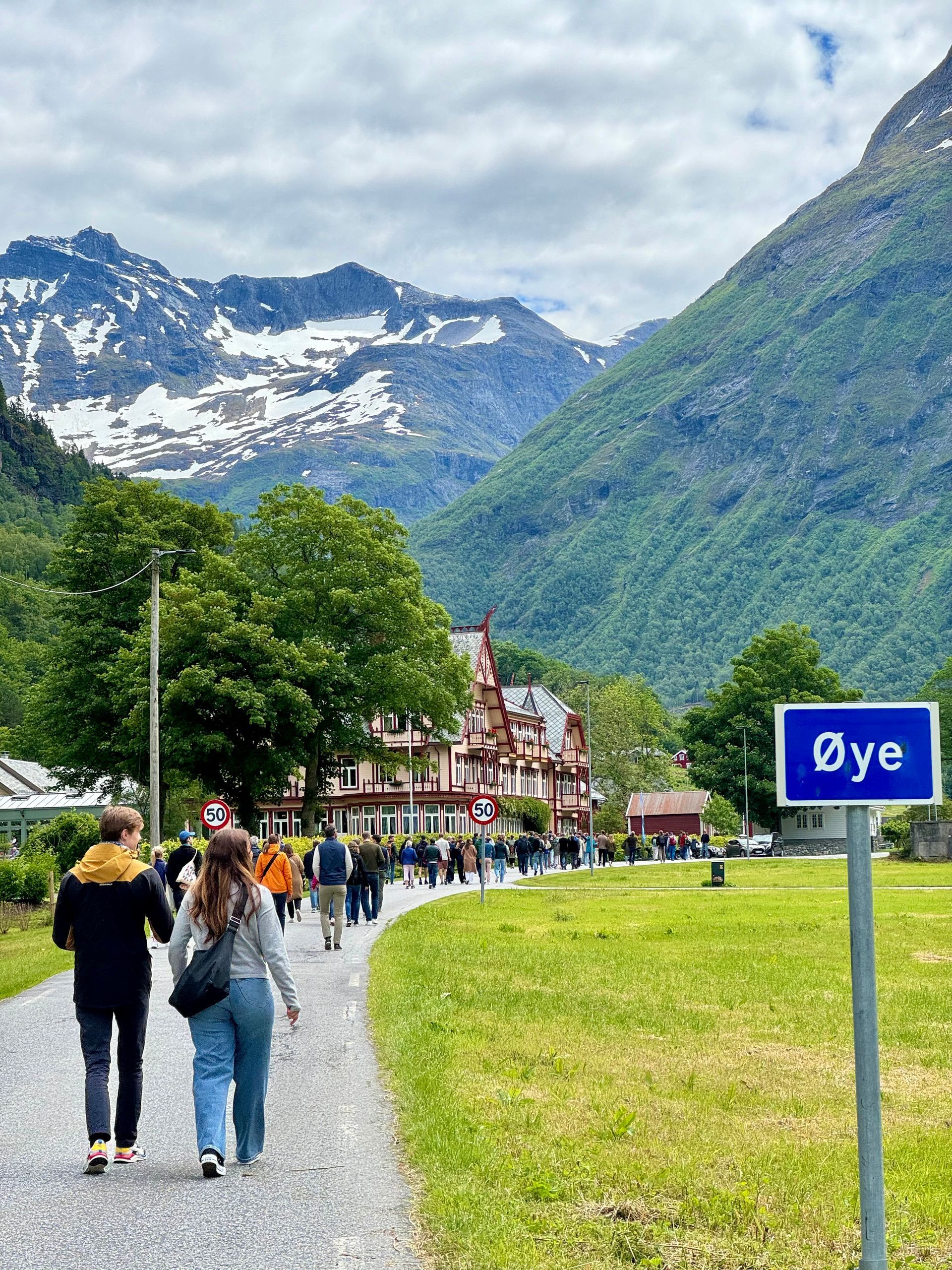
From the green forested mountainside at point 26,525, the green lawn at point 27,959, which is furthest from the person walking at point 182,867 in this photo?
the green forested mountainside at point 26,525

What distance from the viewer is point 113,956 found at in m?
8.71

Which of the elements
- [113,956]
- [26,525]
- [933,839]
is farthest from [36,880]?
[26,525]

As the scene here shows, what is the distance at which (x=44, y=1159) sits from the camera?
29.0 ft

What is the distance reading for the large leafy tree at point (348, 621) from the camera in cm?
5512

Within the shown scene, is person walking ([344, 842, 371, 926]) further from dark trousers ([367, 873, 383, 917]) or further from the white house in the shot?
the white house

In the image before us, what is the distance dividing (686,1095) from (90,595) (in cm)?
5244

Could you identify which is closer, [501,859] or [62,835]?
[62,835]

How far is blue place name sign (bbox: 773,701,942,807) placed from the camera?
550cm

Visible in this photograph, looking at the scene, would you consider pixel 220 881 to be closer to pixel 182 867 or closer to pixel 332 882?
pixel 182 867

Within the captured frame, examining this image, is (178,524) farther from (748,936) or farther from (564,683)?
(564,683)

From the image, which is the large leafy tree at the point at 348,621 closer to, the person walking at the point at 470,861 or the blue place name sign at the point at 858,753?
the person walking at the point at 470,861

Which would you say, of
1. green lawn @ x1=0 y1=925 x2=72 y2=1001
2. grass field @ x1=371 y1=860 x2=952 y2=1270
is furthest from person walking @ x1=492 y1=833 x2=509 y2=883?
grass field @ x1=371 y1=860 x2=952 y2=1270

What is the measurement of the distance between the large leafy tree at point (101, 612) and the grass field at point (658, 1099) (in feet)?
120

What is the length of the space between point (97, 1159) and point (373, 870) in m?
22.1
